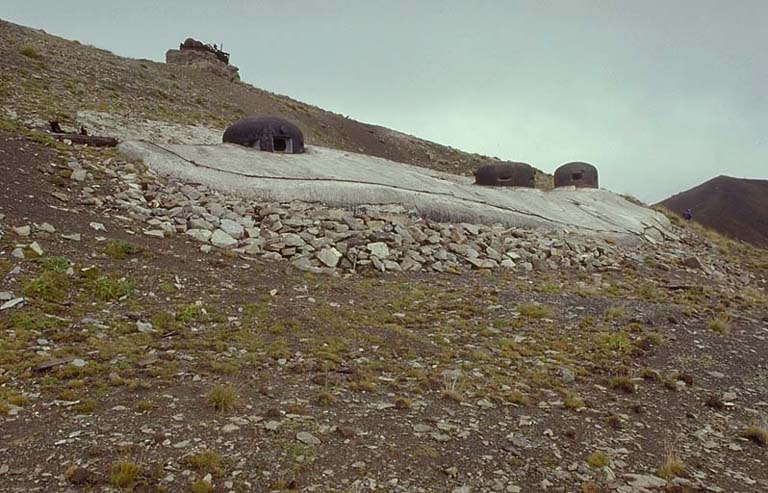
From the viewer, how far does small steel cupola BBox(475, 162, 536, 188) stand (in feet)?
69.8

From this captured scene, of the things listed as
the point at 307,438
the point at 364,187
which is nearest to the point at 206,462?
the point at 307,438

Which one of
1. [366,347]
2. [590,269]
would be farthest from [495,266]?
[366,347]

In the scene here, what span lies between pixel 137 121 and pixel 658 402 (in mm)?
19720

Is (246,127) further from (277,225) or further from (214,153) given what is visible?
(277,225)

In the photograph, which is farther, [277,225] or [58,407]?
[277,225]

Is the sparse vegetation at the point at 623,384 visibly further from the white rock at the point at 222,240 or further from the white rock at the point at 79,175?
the white rock at the point at 79,175

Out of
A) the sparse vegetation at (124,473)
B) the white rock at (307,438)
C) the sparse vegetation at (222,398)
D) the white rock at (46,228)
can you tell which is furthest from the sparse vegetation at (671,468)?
the white rock at (46,228)

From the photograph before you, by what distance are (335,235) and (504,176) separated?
11.0 m

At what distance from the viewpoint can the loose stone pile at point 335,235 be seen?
11750 mm

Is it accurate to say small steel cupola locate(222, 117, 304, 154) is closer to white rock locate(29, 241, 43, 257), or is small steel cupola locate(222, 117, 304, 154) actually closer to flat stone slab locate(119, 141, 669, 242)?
flat stone slab locate(119, 141, 669, 242)

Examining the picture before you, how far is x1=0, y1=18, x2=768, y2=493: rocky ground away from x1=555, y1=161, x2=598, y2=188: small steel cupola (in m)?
11.3

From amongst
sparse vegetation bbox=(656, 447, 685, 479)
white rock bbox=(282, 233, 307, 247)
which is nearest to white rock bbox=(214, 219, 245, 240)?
white rock bbox=(282, 233, 307, 247)

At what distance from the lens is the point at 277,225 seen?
12.7m

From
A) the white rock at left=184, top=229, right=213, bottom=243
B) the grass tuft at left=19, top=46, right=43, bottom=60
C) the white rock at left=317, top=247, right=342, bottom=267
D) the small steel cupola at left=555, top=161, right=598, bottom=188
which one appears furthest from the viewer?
the small steel cupola at left=555, top=161, right=598, bottom=188
